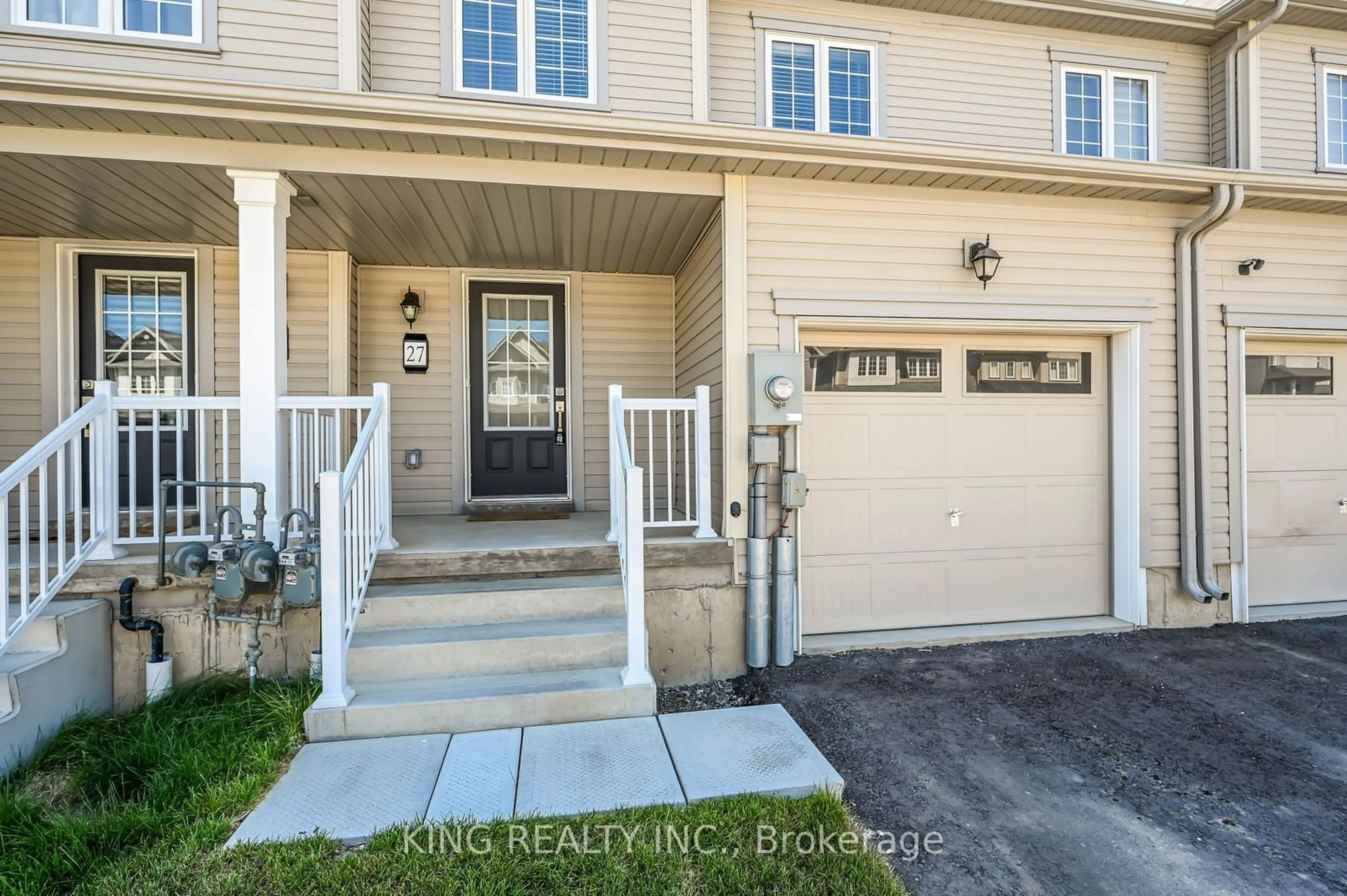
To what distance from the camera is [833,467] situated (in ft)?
13.3

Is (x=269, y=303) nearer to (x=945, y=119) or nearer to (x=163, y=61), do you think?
(x=163, y=61)

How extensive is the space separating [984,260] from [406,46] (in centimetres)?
387

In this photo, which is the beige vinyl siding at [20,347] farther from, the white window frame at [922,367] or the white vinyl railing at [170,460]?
the white window frame at [922,367]

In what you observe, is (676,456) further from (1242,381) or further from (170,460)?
(1242,381)

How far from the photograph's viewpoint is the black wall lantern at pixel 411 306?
4812 mm

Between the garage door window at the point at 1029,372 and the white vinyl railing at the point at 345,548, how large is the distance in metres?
3.84

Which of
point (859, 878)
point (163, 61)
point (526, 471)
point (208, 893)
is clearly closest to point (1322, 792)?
point (859, 878)

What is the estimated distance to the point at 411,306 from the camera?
4.82 meters

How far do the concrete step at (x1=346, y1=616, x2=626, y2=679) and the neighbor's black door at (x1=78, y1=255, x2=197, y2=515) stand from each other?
286 centimetres

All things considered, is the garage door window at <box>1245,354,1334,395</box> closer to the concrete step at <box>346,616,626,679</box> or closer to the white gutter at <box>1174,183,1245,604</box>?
the white gutter at <box>1174,183,1245,604</box>

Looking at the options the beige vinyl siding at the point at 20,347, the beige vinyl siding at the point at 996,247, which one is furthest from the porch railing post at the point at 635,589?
the beige vinyl siding at the point at 20,347

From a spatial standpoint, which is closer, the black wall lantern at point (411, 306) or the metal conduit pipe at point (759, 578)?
the metal conduit pipe at point (759, 578)

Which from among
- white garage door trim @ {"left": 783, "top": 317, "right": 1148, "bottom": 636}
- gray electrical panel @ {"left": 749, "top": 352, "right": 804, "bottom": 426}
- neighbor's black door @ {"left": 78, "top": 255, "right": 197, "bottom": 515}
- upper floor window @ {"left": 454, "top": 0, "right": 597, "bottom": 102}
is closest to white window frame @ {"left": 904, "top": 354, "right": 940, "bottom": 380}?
white garage door trim @ {"left": 783, "top": 317, "right": 1148, "bottom": 636}

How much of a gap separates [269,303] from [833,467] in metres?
3.48
